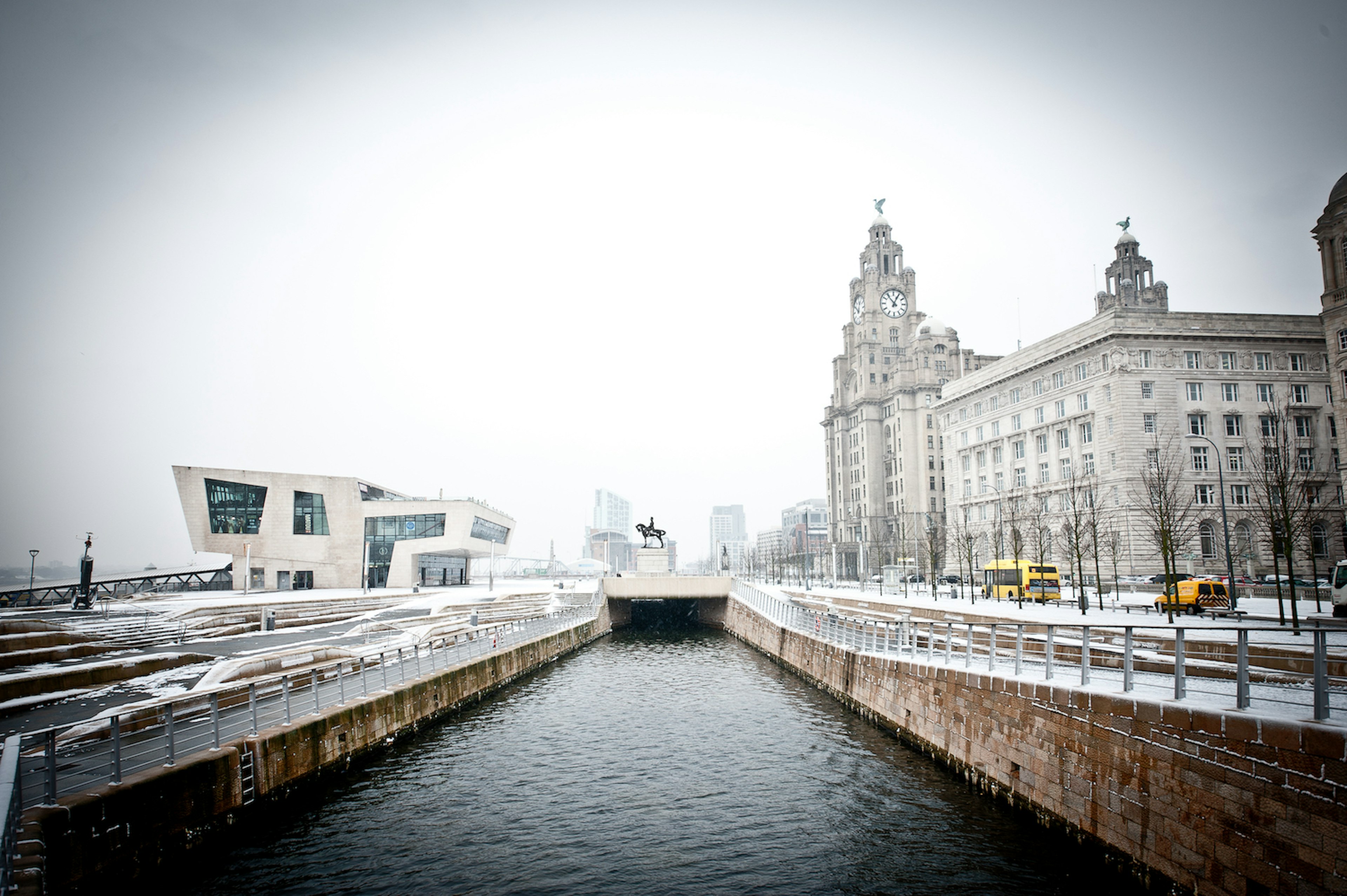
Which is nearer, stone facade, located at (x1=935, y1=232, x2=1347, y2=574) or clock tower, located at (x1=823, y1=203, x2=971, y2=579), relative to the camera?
stone facade, located at (x1=935, y1=232, x2=1347, y2=574)

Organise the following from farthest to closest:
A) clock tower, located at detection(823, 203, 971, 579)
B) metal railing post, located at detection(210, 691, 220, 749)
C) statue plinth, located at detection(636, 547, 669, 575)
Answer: clock tower, located at detection(823, 203, 971, 579) < statue plinth, located at detection(636, 547, 669, 575) < metal railing post, located at detection(210, 691, 220, 749)

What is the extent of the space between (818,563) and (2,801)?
158m

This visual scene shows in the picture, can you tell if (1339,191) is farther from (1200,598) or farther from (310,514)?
(310,514)

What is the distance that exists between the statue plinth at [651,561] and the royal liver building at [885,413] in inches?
1747

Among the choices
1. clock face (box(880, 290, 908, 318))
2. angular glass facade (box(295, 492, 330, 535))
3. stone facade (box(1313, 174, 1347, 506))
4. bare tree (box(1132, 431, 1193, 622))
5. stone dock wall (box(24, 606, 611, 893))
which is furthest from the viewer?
clock face (box(880, 290, 908, 318))

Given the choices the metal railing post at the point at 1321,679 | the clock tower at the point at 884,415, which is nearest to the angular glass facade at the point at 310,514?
the clock tower at the point at 884,415

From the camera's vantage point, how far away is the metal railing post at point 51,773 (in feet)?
33.4

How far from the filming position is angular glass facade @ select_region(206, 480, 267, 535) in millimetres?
74750

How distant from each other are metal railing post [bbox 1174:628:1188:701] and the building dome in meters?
57.9

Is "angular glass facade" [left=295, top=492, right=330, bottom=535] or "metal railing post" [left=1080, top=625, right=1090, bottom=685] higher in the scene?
"angular glass facade" [left=295, top=492, right=330, bottom=535]

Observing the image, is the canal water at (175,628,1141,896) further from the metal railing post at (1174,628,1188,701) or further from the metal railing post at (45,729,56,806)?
the metal railing post at (1174,628,1188,701)

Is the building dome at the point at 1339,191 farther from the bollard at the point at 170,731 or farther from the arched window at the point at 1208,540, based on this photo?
the bollard at the point at 170,731

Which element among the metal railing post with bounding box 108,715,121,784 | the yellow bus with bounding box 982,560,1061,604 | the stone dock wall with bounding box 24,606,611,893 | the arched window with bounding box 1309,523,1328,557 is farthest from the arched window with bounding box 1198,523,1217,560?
the metal railing post with bounding box 108,715,121,784

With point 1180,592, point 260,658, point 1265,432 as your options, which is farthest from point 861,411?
point 260,658
